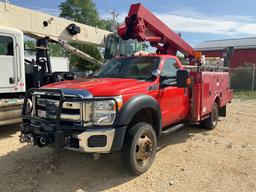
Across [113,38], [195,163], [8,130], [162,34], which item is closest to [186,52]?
[162,34]

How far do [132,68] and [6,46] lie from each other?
3.70 m

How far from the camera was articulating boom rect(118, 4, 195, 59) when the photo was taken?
7270mm

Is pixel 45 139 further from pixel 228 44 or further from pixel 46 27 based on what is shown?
pixel 228 44

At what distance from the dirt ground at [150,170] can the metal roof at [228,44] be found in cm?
3159

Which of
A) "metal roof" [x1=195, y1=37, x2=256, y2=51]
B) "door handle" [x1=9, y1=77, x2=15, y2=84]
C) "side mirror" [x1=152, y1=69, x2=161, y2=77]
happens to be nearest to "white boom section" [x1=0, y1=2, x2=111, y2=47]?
"door handle" [x1=9, y1=77, x2=15, y2=84]

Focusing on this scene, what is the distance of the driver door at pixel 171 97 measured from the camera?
6.02 meters

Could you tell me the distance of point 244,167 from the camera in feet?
18.2

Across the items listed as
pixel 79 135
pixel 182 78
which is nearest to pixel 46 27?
pixel 182 78

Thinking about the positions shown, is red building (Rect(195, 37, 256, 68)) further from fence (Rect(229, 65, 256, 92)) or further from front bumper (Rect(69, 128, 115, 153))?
front bumper (Rect(69, 128, 115, 153))

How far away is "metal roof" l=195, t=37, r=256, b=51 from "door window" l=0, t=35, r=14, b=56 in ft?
106

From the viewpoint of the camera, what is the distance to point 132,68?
6348 millimetres

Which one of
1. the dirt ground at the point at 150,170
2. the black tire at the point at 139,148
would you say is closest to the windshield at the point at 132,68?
the black tire at the point at 139,148

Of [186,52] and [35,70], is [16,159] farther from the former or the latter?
[186,52]

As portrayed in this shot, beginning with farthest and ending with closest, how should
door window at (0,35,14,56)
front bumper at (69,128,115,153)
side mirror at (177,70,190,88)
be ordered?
door window at (0,35,14,56), side mirror at (177,70,190,88), front bumper at (69,128,115,153)
